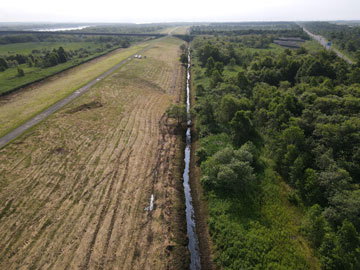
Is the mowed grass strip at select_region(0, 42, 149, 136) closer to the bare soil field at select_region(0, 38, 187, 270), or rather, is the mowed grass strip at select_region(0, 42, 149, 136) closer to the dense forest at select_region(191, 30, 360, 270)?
the bare soil field at select_region(0, 38, 187, 270)

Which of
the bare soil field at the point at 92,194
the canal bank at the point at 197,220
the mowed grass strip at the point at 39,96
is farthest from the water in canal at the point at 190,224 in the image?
the mowed grass strip at the point at 39,96

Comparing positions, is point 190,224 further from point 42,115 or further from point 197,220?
point 42,115

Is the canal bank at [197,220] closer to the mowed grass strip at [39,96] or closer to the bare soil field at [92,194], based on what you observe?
the bare soil field at [92,194]

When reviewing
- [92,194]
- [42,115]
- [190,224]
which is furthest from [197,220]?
[42,115]

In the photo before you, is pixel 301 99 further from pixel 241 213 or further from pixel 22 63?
pixel 22 63

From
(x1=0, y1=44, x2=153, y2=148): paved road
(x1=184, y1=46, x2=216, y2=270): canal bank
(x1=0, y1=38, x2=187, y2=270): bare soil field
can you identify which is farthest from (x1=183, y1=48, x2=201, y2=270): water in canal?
(x1=0, y1=44, x2=153, y2=148): paved road

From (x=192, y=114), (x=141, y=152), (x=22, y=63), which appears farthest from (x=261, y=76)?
(x=22, y=63)
